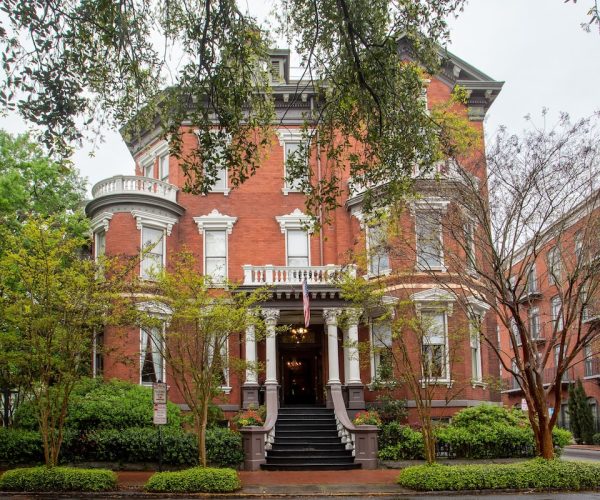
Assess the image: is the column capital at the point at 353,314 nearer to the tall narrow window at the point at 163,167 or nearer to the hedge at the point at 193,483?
the hedge at the point at 193,483

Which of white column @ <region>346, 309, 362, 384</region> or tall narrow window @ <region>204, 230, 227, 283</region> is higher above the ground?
tall narrow window @ <region>204, 230, 227, 283</region>

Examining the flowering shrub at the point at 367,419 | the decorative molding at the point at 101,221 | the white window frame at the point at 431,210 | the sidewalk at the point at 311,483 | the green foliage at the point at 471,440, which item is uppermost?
the decorative molding at the point at 101,221

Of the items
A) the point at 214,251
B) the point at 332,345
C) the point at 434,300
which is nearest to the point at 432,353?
the point at 434,300

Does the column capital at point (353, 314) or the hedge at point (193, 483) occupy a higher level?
the column capital at point (353, 314)

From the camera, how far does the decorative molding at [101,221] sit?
2716cm

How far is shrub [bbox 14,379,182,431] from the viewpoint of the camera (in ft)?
73.0

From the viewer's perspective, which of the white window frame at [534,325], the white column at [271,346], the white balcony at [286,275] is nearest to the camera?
the white window frame at [534,325]

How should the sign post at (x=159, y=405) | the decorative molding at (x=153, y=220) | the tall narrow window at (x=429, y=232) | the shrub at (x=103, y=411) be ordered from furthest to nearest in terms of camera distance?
the decorative molding at (x=153, y=220)
the shrub at (x=103, y=411)
the tall narrow window at (x=429, y=232)
the sign post at (x=159, y=405)

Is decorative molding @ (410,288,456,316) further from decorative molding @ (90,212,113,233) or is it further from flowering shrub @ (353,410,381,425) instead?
decorative molding @ (90,212,113,233)

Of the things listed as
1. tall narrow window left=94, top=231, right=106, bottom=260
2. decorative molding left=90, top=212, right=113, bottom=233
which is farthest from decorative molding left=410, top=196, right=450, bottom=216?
tall narrow window left=94, top=231, right=106, bottom=260

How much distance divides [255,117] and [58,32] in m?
3.16

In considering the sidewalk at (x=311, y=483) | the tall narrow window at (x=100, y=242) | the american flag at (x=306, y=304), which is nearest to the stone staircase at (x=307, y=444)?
the sidewalk at (x=311, y=483)

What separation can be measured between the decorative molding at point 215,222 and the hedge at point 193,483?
12.8m

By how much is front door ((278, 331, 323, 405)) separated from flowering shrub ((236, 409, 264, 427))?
5719 mm
